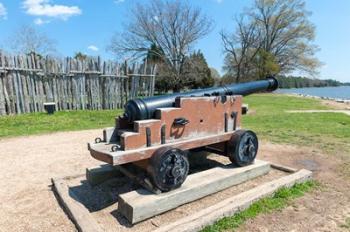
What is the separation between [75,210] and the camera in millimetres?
2965

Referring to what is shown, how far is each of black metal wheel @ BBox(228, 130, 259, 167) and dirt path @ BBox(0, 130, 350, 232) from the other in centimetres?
84

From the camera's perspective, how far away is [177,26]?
2606cm

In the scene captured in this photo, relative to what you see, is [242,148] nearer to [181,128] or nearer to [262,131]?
[181,128]

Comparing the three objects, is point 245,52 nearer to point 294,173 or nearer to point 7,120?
point 7,120

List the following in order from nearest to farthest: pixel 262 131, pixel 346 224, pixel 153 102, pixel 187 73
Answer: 1. pixel 346 224
2. pixel 153 102
3. pixel 262 131
4. pixel 187 73

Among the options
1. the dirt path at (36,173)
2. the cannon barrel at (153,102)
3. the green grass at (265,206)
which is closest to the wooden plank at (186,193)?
the green grass at (265,206)

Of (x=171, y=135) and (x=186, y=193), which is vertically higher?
(x=171, y=135)

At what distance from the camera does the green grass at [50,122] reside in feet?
26.1

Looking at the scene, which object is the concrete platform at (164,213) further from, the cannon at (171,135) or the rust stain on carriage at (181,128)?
the rust stain on carriage at (181,128)

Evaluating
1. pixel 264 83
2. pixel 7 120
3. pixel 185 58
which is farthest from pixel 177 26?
pixel 264 83

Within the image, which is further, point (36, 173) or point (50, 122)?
point (50, 122)

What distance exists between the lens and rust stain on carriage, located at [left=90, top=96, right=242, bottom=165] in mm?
2896

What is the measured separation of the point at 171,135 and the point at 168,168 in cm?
39

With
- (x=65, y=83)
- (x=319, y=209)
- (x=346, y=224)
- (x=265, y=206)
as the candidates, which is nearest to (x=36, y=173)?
(x=265, y=206)
